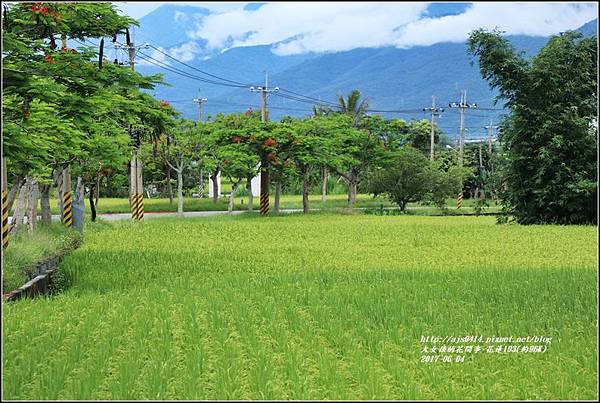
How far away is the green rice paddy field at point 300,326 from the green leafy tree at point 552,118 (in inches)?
397

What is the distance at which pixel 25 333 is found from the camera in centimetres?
648

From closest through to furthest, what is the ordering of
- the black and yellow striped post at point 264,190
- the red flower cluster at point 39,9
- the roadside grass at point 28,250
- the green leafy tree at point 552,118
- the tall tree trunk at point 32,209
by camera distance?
the red flower cluster at point 39,9, the roadside grass at point 28,250, the tall tree trunk at point 32,209, the green leafy tree at point 552,118, the black and yellow striped post at point 264,190

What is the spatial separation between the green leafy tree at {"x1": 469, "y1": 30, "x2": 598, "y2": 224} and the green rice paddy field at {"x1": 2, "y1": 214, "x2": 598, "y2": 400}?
10.1m

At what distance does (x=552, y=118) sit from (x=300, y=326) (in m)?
18.1

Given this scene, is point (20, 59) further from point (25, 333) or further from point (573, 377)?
point (573, 377)

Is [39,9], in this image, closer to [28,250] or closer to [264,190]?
[28,250]

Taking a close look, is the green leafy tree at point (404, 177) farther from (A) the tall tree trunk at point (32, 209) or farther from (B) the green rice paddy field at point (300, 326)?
(B) the green rice paddy field at point (300, 326)

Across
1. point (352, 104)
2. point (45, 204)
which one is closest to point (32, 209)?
point (45, 204)

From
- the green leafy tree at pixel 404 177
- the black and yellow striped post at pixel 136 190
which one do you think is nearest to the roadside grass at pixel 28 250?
the black and yellow striped post at pixel 136 190

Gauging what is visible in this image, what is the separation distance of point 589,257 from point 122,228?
1229 centimetres

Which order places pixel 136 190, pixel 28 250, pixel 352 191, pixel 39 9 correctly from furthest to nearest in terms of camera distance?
pixel 352 191 < pixel 136 190 < pixel 28 250 < pixel 39 9

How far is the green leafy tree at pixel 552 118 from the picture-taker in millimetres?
22469

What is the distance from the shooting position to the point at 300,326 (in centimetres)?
662

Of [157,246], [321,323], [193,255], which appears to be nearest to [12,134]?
[321,323]
